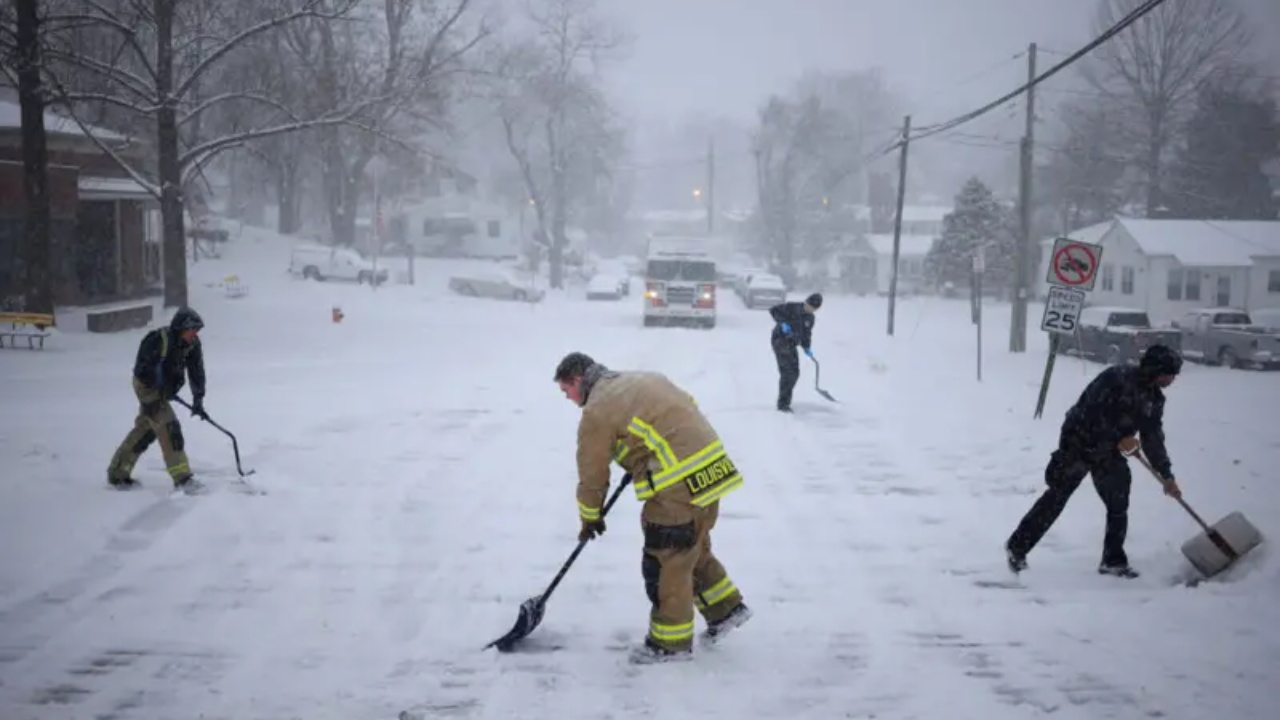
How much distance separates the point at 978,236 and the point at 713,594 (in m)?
45.3

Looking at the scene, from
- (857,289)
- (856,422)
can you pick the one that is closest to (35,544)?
(856,422)

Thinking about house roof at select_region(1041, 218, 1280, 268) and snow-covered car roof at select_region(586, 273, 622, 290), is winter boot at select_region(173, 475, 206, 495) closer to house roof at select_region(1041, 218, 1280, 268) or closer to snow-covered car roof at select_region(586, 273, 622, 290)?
house roof at select_region(1041, 218, 1280, 268)

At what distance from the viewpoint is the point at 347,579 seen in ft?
23.3

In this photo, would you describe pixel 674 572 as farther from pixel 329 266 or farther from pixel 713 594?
pixel 329 266

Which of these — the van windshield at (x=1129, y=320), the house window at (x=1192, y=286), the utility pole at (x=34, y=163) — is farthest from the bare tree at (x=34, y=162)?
the house window at (x=1192, y=286)

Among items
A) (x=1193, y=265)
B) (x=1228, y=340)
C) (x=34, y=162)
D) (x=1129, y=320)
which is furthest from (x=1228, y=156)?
(x=34, y=162)

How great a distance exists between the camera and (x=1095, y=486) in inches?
276

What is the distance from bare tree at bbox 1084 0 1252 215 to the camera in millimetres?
44906

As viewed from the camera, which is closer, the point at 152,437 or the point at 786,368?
the point at 152,437

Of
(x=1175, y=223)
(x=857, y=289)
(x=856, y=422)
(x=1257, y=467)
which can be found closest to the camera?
(x=1257, y=467)

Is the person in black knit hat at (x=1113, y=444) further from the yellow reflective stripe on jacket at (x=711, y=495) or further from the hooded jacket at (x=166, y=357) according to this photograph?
the hooded jacket at (x=166, y=357)

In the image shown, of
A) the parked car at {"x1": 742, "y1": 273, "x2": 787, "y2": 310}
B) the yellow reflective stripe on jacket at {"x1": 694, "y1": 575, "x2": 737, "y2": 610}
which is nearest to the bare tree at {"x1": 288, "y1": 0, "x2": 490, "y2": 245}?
the parked car at {"x1": 742, "y1": 273, "x2": 787, "y2": 310}

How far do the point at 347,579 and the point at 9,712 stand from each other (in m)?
2.37

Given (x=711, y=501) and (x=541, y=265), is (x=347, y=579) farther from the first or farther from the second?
(x=541, y=265)
